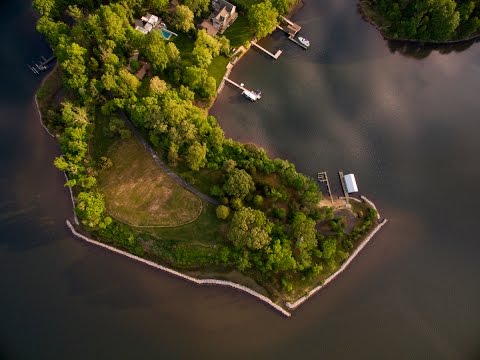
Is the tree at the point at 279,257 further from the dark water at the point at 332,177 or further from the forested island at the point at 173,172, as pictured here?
the dark water at the point at 332,177

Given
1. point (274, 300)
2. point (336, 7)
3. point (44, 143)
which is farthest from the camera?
point (336, 7)

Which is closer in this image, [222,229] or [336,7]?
[222,229]

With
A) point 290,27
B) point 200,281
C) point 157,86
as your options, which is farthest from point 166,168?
point 290,27

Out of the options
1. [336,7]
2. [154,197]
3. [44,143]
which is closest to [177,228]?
[154,197]

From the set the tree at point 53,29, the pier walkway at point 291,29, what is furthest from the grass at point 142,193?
the pier walkway at point 291,29

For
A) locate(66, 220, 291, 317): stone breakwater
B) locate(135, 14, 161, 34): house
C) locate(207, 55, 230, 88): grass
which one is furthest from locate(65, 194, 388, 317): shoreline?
locate(135, 14, 161, 34): house

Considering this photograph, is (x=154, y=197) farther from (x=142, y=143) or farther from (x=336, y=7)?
(x=336, y=7)

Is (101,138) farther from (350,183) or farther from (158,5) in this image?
(350,183)

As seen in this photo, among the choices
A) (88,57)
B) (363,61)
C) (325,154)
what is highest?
(363,61)
